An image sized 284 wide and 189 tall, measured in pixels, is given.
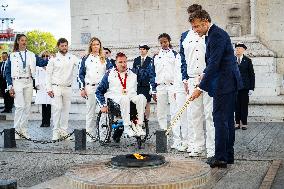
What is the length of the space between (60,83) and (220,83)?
180 inches

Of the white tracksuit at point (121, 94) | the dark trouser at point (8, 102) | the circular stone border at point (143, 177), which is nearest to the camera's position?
the circular stone border at point (143, 177)

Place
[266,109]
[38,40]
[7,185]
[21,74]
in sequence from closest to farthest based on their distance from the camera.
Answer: [7,185], [21,74], [266,109], [38,40]

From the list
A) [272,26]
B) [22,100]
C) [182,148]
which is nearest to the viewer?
[182,148]

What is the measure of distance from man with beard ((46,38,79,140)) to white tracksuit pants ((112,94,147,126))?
1617mm

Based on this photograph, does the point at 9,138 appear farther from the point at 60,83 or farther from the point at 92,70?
the point at 92,70

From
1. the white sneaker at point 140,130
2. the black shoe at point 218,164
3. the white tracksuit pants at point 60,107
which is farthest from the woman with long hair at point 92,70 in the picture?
the black shoe at point 218,164

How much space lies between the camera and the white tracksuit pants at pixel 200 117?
7.95 metres

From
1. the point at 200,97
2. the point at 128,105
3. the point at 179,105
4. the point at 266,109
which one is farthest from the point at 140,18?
the point at 200,97

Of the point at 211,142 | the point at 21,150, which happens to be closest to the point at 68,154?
the point at 21,150

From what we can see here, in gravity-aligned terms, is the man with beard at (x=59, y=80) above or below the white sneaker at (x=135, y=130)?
above

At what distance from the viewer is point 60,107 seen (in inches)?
436

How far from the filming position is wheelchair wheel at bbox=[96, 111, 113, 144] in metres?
9.95

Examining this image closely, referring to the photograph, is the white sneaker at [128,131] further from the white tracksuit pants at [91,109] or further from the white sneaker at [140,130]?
the white tracksuit pants at [91,109]

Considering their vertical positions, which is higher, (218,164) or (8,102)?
(8,102)
